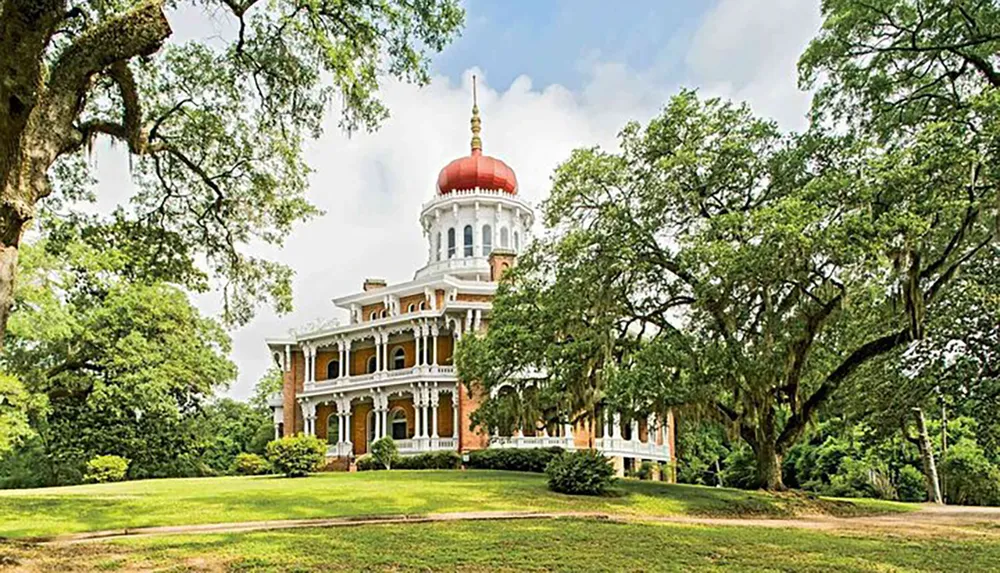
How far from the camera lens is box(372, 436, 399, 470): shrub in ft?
117

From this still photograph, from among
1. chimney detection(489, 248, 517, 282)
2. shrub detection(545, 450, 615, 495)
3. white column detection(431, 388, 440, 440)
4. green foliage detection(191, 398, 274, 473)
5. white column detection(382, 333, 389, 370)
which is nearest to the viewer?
shrub detection(545, 450, 615, 495)

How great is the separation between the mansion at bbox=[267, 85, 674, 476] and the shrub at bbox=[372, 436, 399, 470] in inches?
117

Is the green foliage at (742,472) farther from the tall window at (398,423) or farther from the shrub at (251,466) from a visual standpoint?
the shrub at (251,466)

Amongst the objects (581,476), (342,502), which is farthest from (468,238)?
(342,502)

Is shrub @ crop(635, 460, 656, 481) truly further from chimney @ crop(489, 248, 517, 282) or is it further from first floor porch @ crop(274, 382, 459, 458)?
chimney @ crop(489, 248, 517, 282)

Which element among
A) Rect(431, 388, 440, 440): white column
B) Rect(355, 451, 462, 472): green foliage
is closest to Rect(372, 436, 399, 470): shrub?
Rect(355, 451, 462, 472): green foliage

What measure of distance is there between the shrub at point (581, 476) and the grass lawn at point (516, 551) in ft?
24.7

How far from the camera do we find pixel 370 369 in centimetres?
4453

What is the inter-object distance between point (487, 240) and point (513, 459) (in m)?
18.2

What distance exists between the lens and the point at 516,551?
37.4 ft

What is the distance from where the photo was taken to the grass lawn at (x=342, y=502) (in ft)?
51.7

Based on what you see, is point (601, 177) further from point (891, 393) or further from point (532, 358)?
point (891, 393)

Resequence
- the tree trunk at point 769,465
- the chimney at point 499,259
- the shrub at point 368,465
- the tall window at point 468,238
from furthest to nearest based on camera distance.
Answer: the tall window at point 468,238, the chimney at point 499,259, the shrub at point 368,465, the tree trunk at point 769,465

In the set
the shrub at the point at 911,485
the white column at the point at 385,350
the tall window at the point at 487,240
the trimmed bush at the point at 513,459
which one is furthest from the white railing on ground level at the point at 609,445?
the tall window at the point at 487,240
